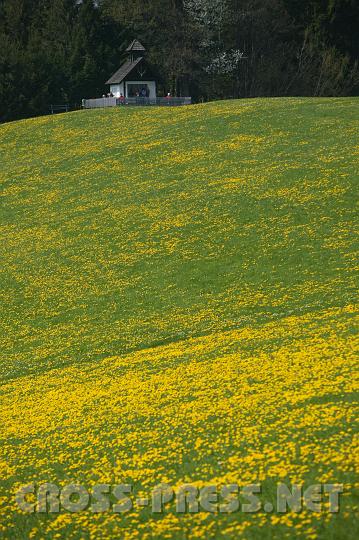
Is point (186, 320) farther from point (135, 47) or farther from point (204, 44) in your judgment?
point (204, 44)

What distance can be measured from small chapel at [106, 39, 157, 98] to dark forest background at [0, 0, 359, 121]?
85.9 inches

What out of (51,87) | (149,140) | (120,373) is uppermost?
(51,87)

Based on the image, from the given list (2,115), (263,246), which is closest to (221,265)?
(263,246)

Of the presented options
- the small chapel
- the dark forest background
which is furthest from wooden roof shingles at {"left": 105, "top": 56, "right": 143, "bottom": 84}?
the dark forest background

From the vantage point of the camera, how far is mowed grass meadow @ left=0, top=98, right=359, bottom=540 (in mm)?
13438

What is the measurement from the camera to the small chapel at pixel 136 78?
297ft

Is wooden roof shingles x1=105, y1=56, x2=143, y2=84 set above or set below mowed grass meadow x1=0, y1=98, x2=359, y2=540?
above

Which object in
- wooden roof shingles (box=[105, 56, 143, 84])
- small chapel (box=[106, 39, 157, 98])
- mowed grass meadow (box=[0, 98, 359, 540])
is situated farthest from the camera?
small chapel (box=[106, 39, 157, 98])

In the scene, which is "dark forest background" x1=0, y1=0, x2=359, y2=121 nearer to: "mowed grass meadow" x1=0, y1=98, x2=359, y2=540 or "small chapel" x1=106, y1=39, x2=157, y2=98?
"small chapel" x1=106, y1=39, x2=157, y2=98

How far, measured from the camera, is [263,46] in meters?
103

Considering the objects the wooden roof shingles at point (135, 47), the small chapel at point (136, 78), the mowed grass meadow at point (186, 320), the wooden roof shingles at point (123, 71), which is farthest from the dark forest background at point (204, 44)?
the mowed grass meadow at point (186, 320)

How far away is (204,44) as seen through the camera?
9581cm

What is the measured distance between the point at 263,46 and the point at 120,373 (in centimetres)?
9036

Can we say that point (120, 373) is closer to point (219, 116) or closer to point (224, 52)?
point (219, 116)
